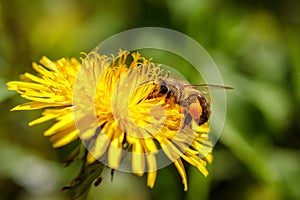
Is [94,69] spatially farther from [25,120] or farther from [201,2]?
[201,2]

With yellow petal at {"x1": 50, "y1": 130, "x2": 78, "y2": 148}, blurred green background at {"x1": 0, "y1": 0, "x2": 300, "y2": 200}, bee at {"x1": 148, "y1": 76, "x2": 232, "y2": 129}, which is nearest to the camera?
yellow petal at {"x1": 50, "y1": 130, "x2": 78, "y2": 148}

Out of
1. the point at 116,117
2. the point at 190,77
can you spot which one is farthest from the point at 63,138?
the point at 190,77

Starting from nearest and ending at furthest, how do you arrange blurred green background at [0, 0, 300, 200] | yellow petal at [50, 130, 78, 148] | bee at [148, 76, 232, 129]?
yellow petal at [50, 130, 78, 148] < bee at [148, 76, 232, 129] < blurred green background at [0, 0, 300, 200]

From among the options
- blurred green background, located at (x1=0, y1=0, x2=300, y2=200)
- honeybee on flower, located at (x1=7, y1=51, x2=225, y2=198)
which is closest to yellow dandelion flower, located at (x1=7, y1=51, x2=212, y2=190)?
honeybee on flower, located at (x1=7, y1=51, x2=225, y2=198)

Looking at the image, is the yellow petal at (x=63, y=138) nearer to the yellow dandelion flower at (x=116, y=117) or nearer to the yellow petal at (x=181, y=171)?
the yellow dandelion flower at (x=116, y=117)

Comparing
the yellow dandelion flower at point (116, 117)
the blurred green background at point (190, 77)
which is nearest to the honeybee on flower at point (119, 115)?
the yellow dandelion flower at point (116, 117)

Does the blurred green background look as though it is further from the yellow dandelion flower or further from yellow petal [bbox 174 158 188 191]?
yellow petal [bbox 174 158 188 191]
